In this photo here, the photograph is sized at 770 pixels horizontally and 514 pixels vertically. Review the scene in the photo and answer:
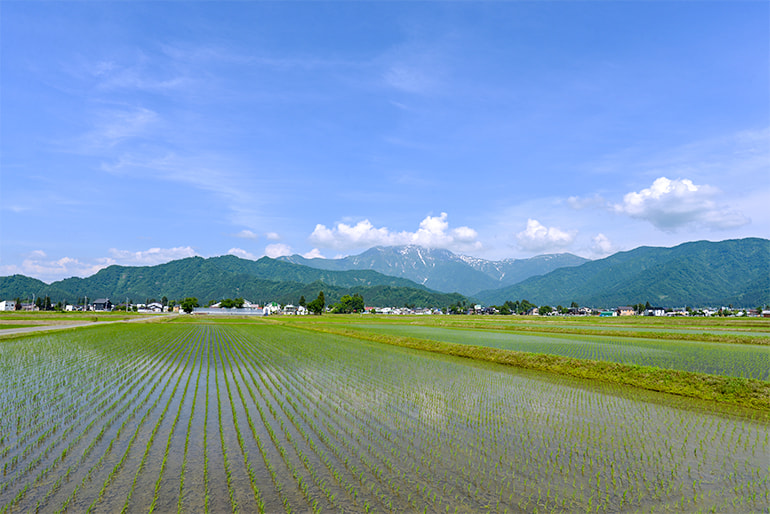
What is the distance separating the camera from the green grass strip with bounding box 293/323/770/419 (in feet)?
45.1

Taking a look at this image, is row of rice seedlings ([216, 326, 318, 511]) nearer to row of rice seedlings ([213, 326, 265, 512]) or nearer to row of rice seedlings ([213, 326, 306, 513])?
row of rice seedlings ([213, 326, 306, 513])

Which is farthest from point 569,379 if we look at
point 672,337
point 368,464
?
point 672,337

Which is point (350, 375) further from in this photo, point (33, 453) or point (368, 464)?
point (33, 453)

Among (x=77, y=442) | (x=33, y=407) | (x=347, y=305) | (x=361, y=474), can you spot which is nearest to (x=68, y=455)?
(x=77, y=442)

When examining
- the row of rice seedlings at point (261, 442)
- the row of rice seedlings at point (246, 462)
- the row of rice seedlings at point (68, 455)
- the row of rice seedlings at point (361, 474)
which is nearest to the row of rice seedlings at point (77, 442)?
the row of rice seedlings at point (68, 455)

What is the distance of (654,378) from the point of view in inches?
647

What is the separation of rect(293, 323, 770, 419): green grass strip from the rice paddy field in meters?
0.94

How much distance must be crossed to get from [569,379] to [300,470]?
15.0 metres

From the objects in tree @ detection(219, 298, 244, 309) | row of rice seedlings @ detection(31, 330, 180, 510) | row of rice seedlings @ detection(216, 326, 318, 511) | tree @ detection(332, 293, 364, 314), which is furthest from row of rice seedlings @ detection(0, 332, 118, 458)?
tree @ detection(219, 298, 244, 309)

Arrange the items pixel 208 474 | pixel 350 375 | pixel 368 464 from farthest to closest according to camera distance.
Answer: pixel 350 375, pixel 368 464, pixel 208 474

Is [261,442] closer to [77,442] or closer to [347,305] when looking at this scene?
[77,442]

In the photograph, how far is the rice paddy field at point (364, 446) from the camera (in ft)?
20.0

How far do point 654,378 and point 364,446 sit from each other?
14179 mm

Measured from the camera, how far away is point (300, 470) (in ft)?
22.9
